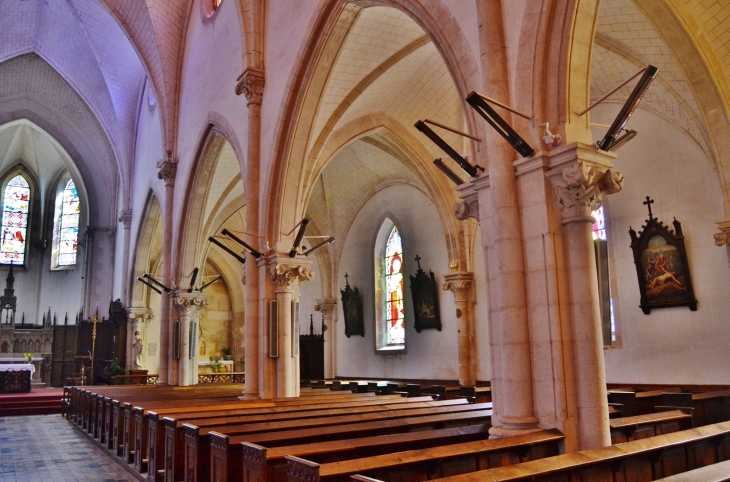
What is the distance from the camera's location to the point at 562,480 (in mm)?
3850

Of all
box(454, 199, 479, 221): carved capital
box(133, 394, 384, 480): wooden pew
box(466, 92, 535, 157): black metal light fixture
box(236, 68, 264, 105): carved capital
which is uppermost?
box(236, 68, 264, 105): carved capital

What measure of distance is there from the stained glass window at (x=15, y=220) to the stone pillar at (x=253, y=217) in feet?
67.7

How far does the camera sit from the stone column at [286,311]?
1113cm

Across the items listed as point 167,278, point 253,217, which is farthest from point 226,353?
point 253,217

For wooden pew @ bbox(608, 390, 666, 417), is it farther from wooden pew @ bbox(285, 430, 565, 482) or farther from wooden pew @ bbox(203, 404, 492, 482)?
wooden pew @ bbox(285, 430, 565, 482)

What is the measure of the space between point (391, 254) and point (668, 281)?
34.0ft

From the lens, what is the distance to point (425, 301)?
59.0 feet

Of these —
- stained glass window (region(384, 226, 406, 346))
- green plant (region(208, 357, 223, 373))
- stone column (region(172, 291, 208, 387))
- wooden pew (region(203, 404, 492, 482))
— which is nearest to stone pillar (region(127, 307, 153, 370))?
green plant (region(208, 357, 223, 373))

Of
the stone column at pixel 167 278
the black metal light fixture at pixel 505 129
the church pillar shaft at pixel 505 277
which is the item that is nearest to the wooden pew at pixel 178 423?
the church pillar shaft at pixel 505 277

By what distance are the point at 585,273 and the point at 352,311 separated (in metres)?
15.9

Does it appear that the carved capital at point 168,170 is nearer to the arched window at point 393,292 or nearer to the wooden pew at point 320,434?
the arched window at point 393,292

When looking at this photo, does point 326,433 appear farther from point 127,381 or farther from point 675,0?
point 127,381

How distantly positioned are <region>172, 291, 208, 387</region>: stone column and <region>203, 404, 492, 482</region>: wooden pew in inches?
436

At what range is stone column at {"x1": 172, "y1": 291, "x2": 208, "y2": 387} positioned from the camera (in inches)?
656
